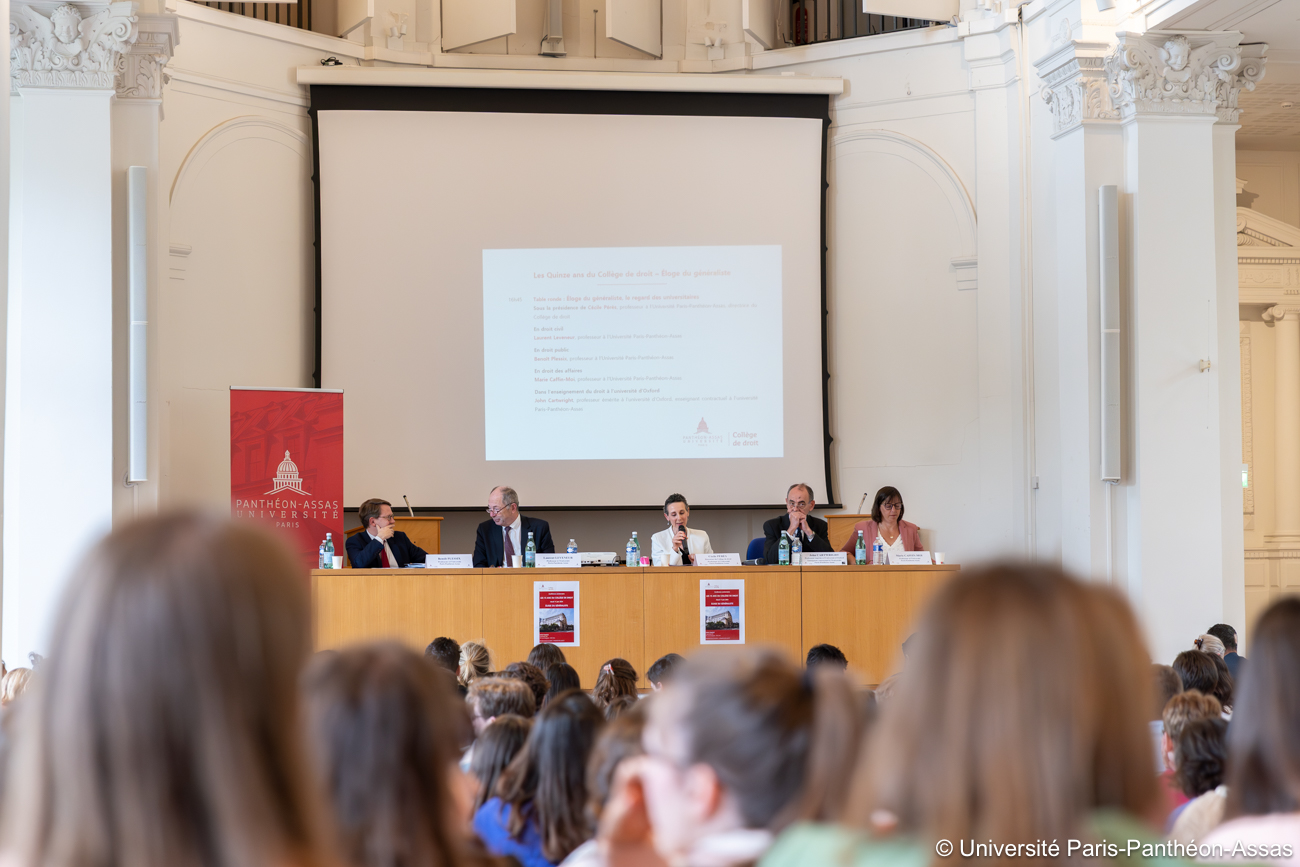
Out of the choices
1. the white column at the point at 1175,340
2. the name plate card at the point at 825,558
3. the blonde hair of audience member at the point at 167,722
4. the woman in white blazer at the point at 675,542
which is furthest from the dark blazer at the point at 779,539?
the blonde hair of audience member at the point at 167,722

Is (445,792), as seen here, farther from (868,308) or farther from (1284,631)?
(868,308)

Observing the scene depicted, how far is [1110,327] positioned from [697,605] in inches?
118

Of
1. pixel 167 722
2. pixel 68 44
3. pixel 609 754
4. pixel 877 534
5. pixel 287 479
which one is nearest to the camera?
pixel 167 722

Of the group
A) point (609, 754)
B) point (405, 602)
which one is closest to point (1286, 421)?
point (405, 602)

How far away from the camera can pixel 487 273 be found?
9.57 metres

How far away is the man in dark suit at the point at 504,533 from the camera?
7.76 meters

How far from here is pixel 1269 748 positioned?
167 cm

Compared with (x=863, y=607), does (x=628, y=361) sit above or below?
above

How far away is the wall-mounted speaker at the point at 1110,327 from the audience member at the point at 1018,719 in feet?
22.1

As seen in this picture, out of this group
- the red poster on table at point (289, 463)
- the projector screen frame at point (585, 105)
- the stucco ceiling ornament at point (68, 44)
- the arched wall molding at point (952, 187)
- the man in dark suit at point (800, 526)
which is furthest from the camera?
the arched wall molding at point (952, 187)

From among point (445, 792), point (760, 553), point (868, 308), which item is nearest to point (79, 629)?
point (445, 792)

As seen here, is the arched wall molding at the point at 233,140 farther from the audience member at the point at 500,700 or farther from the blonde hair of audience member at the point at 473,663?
the audience member at the point at 500,700

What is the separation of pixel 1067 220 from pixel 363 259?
199 inches

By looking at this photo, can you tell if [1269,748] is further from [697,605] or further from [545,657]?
[697,605]
